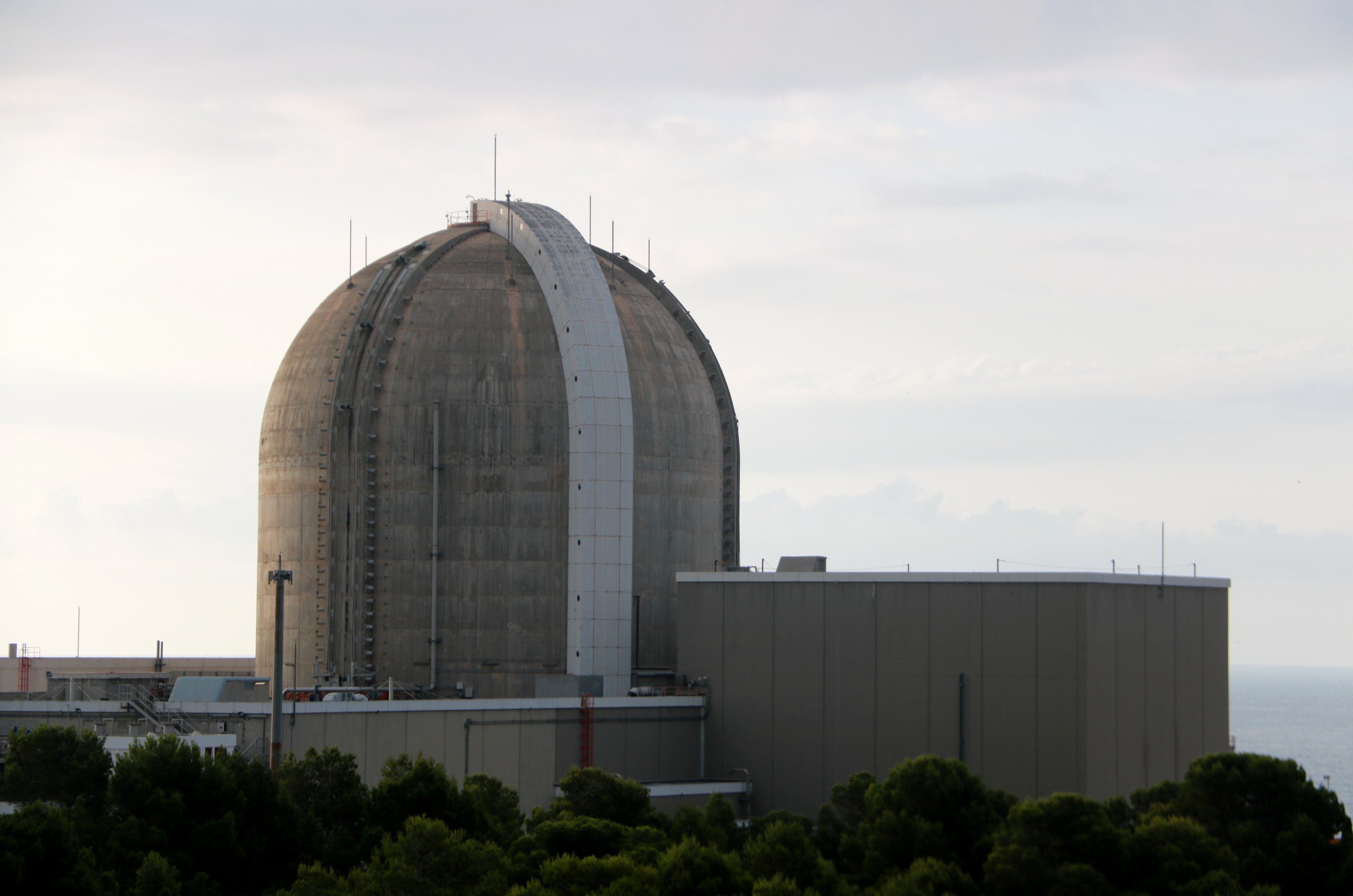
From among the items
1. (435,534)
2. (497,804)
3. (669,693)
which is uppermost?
(435,534)

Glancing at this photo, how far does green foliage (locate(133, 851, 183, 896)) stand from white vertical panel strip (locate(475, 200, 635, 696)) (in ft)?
57.9

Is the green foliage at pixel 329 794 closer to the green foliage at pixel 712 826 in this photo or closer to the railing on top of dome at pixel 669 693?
the green foliage at pixel 712 826

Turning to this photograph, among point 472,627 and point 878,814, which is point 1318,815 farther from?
point 472,627

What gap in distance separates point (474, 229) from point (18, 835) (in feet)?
→ 93.8

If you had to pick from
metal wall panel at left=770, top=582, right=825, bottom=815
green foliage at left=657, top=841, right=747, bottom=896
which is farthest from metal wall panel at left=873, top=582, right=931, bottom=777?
green foliage at left=657, top=841, right=747, bottom=896

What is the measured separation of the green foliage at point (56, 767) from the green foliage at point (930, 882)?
17.6 m


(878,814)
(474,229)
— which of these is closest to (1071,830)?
(878,814)

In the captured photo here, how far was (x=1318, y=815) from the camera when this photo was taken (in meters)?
36.5

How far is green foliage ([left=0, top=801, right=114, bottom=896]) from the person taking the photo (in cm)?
3050

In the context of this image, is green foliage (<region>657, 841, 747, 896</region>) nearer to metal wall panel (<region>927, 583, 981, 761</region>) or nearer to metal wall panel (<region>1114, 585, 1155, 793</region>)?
metal wall panel (<region>927, 583, 981, 761</region>)

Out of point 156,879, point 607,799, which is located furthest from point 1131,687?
point 156,879

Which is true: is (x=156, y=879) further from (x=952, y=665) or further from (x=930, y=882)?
(x=952, y=665)

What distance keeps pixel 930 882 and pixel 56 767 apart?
19.8m

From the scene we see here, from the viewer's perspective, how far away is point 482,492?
166ft
